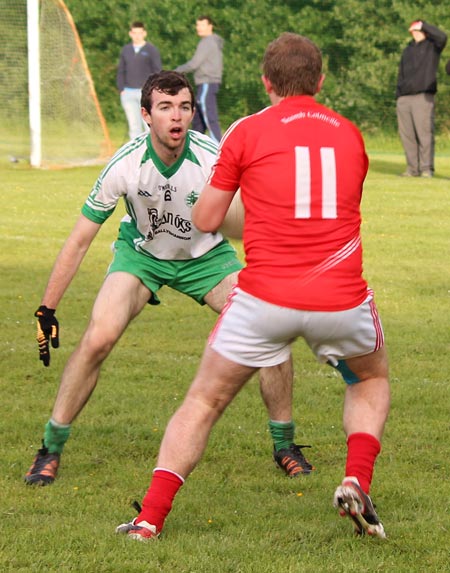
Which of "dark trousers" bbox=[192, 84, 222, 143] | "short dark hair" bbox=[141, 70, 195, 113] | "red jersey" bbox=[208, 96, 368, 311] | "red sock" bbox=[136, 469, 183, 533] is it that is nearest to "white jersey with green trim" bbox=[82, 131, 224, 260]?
"short dark hair" bbox=[141, 70, 195, 113]

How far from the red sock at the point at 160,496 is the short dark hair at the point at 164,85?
2061 millimetres

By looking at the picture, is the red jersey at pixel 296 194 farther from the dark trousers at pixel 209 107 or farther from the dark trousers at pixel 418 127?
the dark trousers at pixel 209 107

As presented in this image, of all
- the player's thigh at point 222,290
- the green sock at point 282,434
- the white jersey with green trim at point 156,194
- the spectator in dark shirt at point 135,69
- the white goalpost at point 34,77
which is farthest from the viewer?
the spectator in dark shirt at point 135,69

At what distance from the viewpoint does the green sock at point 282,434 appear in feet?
20.1

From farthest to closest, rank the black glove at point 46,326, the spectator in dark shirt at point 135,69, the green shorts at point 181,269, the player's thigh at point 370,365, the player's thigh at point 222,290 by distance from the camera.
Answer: the spectator in dark shirt at point 135,69 → the player's thigh at point 222,290 → the green shorts at point 181,269 → the black glove at point 46,326 → the player's thigh at point 370,365

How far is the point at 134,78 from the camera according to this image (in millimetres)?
22203

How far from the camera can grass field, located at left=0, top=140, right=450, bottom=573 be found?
15.8 ft

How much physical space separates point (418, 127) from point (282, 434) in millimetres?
15449

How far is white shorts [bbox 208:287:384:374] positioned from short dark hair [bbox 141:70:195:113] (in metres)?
1.66

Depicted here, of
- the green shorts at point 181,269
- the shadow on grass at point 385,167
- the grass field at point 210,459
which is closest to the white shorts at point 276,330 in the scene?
the grass field at point 210,459

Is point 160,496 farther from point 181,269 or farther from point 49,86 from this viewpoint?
point 49,86

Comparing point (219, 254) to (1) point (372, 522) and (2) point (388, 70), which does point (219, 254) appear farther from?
(2) point (388, 70)

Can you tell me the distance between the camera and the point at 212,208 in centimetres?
469

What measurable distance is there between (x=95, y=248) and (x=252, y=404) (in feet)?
21.1
